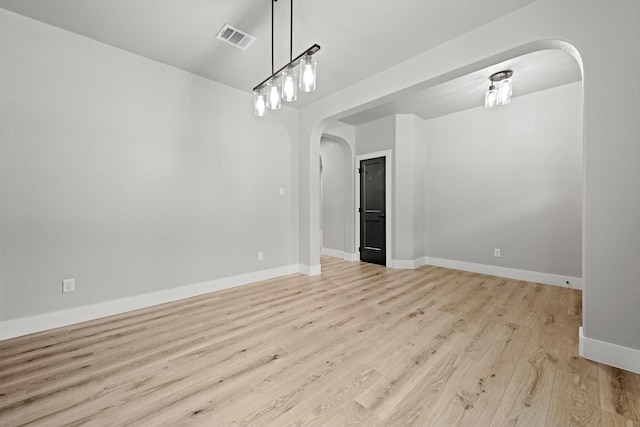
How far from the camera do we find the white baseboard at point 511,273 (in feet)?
11.7

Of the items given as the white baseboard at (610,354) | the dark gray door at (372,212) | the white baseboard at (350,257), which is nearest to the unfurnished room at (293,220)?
the white baseboard at (610,354)

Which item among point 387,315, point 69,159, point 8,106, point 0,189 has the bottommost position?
point 387,315

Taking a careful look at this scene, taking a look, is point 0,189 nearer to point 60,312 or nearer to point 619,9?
point 60,312

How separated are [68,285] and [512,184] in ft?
18.8

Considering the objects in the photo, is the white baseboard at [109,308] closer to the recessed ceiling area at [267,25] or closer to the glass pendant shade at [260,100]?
the glass pendant shade at [260,100]

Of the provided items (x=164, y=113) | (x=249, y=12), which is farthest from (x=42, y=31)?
(x=249, y=12)

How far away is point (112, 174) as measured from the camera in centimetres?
272

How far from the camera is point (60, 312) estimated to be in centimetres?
245

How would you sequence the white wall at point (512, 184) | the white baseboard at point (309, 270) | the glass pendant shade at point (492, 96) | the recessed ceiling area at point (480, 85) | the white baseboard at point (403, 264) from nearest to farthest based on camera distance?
the recessed ceiling area at point (480, 85) < the glass pendant shade at point (492, 96) < the white wall at point (512, 184) < the white baseboard at point (309, 270) < the white baseboard at point (403, 264)

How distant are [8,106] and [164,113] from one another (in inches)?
47.7

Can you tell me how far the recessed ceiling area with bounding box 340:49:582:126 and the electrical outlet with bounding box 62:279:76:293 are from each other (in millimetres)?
4204

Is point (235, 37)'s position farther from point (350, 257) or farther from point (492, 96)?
point (350, 257)

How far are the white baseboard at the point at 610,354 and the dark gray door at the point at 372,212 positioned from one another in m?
3.16

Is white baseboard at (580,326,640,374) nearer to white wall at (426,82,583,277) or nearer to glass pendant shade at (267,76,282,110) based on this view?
white wall at (426,82,583,277)
